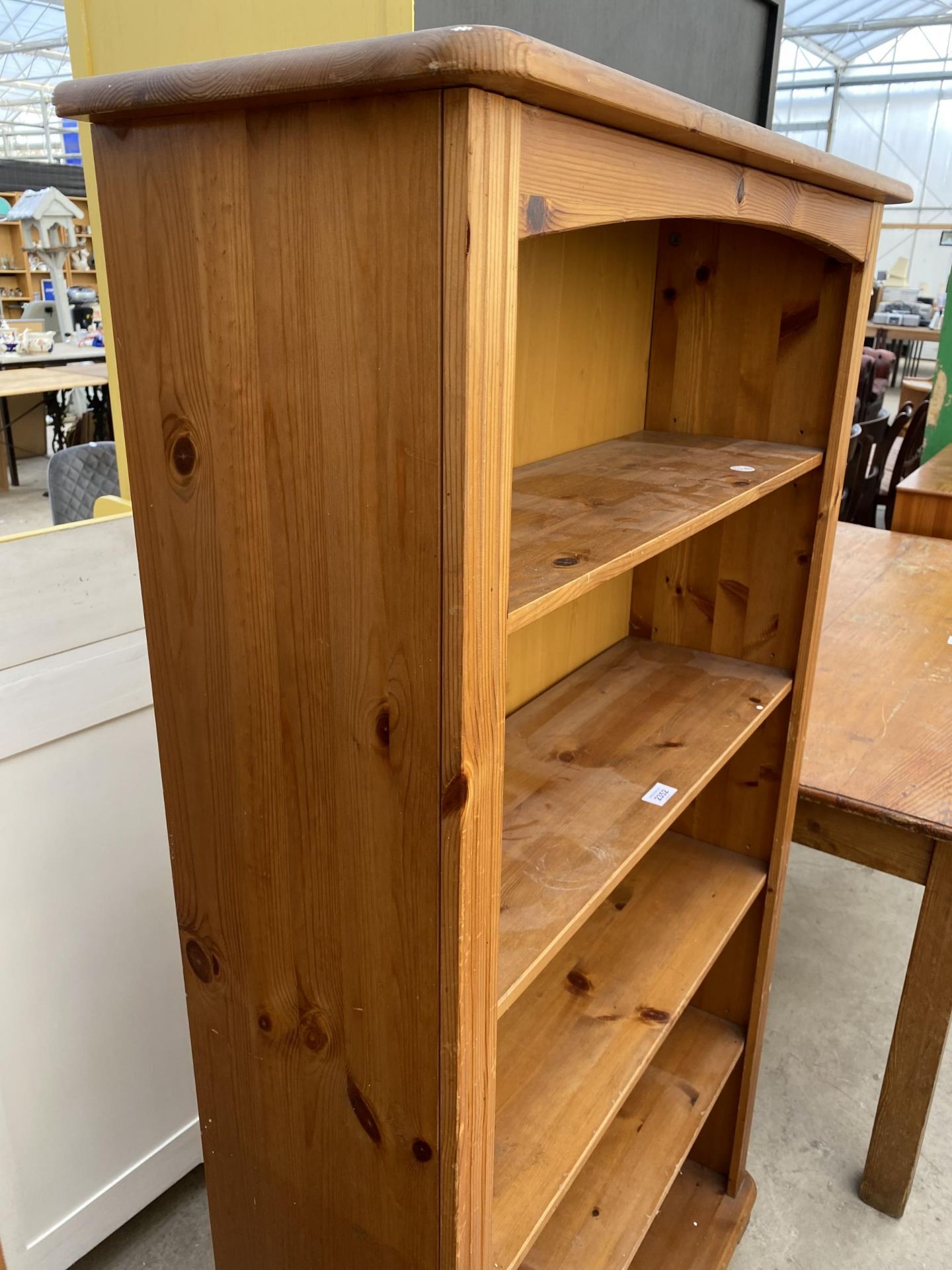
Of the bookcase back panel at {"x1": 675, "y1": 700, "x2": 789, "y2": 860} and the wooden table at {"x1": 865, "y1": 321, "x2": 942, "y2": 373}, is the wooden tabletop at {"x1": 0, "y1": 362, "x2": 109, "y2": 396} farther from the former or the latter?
the wooden table at {"x1": 865, "y1": 321, "x2": 942, "y2": 373}

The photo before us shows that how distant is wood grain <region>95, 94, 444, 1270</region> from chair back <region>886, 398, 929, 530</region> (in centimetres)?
432

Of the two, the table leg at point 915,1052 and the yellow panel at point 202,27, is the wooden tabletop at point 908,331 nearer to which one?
the table leg at point 915,1052

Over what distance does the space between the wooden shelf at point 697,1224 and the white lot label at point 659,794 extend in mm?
1005

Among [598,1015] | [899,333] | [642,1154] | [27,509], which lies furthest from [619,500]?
[899,333]

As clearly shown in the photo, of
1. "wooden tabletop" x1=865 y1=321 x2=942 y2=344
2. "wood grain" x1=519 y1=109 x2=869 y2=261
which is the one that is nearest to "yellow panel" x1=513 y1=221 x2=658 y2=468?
"wood grain" x1=519 y1=109 x2=869 y2=261

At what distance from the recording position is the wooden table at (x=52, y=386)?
4.76 meters

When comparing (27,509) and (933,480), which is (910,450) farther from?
(27,509)

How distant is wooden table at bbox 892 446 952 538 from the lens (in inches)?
130

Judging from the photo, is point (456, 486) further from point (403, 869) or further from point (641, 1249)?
point (641, 1249)

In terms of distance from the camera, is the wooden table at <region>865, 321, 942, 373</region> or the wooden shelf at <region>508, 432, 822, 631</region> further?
the wooden table at <region>865, 321, 942, 373</region>

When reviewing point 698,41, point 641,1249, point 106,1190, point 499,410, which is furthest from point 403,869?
point 641,1249

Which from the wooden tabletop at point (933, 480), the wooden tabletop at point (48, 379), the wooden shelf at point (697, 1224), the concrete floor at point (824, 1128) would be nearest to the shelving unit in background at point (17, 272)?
the wooden tabletop at point (48, 379)

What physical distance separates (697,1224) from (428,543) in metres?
1.66

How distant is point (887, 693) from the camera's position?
6.72 ft
